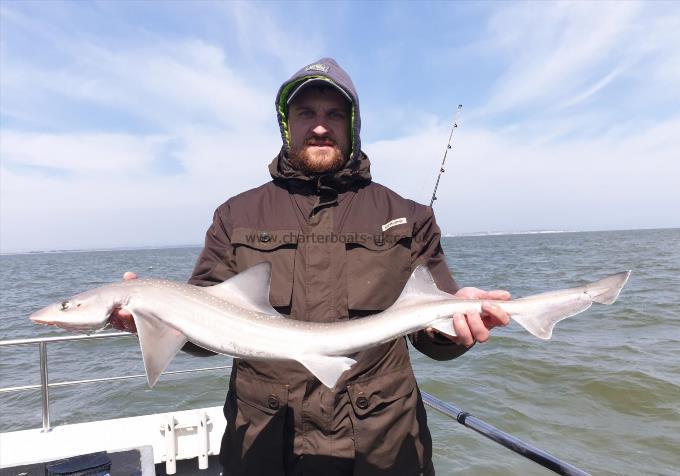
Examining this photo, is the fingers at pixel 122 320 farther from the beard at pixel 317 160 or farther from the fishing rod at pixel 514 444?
the fishing rod at pixel 514 444

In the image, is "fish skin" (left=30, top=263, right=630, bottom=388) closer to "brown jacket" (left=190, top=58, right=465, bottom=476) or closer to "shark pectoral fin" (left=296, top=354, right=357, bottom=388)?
"shark pectoral fin" (left=296, top=354, right=357, bottom=388)

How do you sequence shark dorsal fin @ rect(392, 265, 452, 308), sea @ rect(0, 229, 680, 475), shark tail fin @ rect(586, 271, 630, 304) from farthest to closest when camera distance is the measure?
sea @ rect(0, 229, 680, 475), shark dorsal fin @ rect(392, 265, 452, 308), shark tail fin @ rect(586, 271, 630, 304)

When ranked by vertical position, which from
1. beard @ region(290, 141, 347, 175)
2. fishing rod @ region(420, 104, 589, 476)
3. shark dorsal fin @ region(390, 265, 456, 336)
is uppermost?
beard @ region(290, 141, 347, 175)

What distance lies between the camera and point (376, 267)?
122 inches

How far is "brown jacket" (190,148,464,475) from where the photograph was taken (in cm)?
289

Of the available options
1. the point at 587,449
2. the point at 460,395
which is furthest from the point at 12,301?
the point at 587,449

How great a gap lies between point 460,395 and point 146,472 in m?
7.91

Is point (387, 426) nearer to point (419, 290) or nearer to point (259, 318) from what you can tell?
point (419, 290)

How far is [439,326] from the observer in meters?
2.74

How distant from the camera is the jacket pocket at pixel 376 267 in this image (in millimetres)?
3047

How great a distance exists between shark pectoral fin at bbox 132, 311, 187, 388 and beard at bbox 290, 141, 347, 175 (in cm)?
144

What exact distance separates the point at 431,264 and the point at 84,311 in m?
2.14

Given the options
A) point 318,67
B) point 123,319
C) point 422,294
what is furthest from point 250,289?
point 318,67

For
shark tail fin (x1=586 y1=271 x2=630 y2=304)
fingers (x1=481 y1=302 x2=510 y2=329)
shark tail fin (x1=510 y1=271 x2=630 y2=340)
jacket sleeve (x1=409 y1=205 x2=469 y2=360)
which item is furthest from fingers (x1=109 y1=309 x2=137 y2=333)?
shark tail fin (x1=586 y1=271 x2=630 y2=304)
